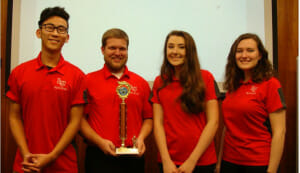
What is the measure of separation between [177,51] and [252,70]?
2.08 ft

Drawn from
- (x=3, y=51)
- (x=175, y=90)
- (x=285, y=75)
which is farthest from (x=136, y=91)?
(x=285, y=75)

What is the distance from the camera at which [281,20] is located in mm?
2660

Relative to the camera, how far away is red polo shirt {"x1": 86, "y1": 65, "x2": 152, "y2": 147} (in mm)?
1791

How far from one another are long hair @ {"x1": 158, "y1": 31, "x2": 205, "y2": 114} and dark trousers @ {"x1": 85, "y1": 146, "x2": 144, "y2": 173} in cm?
57

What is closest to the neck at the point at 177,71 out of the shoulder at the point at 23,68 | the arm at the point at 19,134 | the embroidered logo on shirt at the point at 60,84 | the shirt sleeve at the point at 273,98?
the shirt sleeve at the point at 273,98

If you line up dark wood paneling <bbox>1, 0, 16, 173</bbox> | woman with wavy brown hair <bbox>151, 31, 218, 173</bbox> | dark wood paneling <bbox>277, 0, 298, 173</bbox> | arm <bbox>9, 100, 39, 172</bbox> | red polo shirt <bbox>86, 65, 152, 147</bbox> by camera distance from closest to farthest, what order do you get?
arm <bbox>9, 100, 39, 172</bbox>
woman with wavy brown hair <bbox>151, 31, 218, 173</bbox>
red polo shirt <bbox>86, 65, 152, 147</bbox>
dark wood paneling <bbox>1, 0, 16, 173</bbox>
dark wood paneling <bbox>277, 0, 298, 173</bbox>

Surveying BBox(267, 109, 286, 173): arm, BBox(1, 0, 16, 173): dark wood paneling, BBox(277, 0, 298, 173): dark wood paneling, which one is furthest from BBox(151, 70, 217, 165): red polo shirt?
BBox(1, 0, 16, 173): dark wood paneling

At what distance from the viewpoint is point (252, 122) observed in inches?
69.9

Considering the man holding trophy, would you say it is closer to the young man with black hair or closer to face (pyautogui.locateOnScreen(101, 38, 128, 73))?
face (pyautogui.locateOnScreen(101, 38, 128, 73))

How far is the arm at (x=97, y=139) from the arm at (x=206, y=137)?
1.60 ft

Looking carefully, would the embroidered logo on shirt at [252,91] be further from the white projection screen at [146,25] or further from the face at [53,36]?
the face at [53,36]

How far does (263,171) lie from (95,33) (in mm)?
1971

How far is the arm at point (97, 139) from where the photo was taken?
166 cm

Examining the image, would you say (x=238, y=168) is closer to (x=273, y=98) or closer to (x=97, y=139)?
(x=273, y=98)
